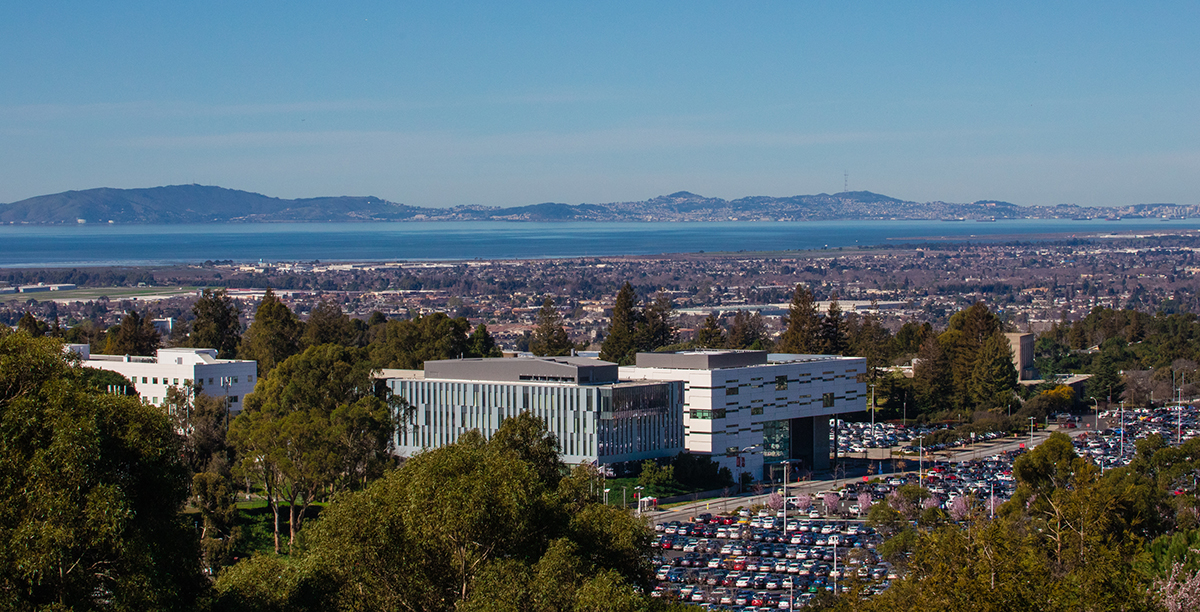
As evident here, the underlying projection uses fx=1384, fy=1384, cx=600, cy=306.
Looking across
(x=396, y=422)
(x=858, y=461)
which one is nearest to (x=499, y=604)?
(x=396, y=422)

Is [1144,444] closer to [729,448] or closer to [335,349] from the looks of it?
[729,448]

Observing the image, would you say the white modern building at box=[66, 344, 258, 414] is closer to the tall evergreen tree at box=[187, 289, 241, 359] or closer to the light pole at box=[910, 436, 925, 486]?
the tall evergreen tree at box=[187, 289, 241, 359]

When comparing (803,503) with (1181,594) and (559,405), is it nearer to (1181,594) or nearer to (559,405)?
(559,405)

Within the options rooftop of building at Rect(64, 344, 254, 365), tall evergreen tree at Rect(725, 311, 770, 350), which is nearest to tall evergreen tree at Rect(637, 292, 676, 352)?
tall evergreen tree at Rect(725, 311, 770, 350)

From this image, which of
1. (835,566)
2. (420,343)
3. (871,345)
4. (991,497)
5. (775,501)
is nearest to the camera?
(835,566)

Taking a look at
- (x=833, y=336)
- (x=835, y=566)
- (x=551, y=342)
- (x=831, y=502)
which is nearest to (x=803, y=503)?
(x=831, y=502)
